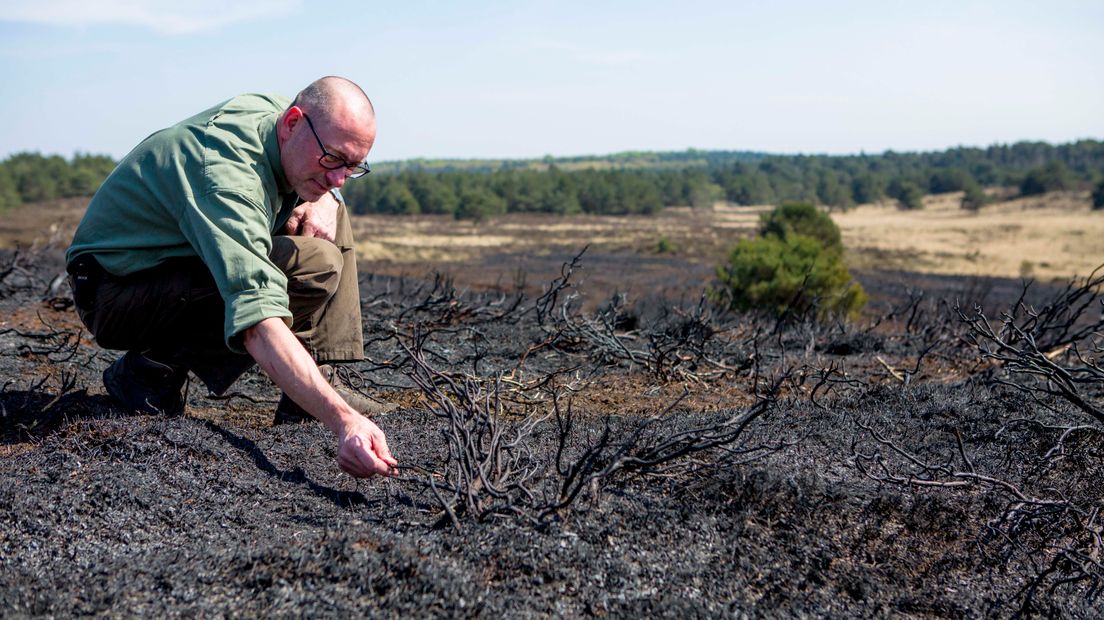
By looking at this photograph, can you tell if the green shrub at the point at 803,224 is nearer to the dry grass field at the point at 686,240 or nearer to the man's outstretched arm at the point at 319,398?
the dry grass field at the point at 686,240

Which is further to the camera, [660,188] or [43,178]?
[660,188]

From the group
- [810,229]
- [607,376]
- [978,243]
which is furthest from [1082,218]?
[607,376]

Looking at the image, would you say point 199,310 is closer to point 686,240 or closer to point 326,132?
point 326,132

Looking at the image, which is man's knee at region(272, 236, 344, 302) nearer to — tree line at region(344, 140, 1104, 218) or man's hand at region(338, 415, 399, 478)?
man's hand at region(338, 415, 399, 478)

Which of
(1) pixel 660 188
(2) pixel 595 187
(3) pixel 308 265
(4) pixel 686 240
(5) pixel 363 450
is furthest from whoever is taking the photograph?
(1) pixel 660 188

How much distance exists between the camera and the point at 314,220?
3230 mm

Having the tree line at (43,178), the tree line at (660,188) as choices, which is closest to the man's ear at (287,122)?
the tree line at (43,178)

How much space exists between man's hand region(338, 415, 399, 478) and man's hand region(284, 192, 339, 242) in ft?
4.02

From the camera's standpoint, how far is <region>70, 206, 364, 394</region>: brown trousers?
2.91 metres

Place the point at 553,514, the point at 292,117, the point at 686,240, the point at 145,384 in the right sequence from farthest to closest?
1. the point at 686,240
2. the point at 145,384
3. the point at 292,117
4. the point at 553,514

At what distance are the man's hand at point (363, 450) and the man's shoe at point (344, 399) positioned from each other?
877 mm

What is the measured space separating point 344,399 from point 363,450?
938 mm

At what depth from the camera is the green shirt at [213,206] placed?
Result: 2.34 m

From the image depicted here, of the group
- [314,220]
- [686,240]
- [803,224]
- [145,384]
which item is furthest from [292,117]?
[686,240]
